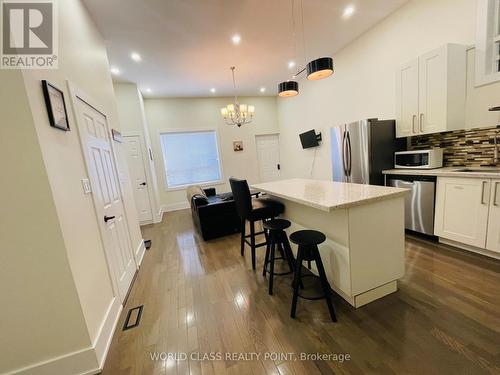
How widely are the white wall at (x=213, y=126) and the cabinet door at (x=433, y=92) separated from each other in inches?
182

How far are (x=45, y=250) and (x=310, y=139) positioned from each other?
5307mm

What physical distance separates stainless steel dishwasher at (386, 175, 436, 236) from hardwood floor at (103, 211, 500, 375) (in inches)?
14.2

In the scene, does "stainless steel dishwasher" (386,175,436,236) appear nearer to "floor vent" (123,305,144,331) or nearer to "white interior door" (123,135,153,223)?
"floor vent" (123,305,144,331)

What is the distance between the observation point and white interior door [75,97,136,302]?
1.96 metres

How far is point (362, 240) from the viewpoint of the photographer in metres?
1.70

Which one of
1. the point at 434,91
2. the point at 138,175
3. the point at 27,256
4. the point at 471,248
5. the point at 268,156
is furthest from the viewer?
the point at 268,156

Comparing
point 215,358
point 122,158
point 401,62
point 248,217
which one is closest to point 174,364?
point 215,358

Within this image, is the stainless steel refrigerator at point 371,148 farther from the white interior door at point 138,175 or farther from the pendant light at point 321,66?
the white interior door at point 138,175

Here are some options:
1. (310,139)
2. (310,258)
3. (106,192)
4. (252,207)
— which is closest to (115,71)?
(106,192)

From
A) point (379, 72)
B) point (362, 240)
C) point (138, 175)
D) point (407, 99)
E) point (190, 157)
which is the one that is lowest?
point (362, 240)

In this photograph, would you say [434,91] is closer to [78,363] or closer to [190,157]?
[78,363]

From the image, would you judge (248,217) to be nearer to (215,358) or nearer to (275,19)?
(215,358)

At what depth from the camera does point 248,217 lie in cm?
256

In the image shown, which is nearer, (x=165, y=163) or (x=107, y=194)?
(x=107, y=194)
